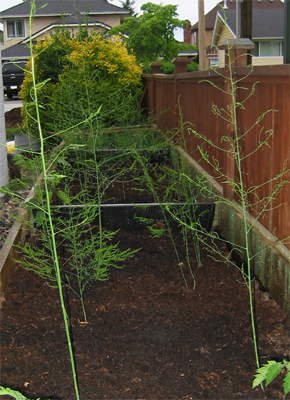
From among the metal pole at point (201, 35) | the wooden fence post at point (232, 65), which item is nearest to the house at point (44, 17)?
the metal pole at point (201, 35)

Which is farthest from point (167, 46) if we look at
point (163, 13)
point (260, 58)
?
point (260, 58)

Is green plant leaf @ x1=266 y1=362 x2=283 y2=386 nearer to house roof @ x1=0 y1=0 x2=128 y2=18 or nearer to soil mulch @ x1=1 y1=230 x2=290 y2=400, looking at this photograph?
soil mulch @ x1=1 y1=230 x2=290 y2=400

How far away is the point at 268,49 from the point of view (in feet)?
145

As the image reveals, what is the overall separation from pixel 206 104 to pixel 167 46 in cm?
2688

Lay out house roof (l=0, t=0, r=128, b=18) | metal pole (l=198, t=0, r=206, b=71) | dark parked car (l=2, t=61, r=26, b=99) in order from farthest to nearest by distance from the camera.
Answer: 1. house roof (l=0, t=0, r=128, b=18)
2. dark parked car (l=2, t=61, r=26, b=99)
3. metal pole (l=198, t=0, r=206, b=71)

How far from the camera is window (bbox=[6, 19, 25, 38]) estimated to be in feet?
155

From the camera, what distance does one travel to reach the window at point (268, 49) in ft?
145

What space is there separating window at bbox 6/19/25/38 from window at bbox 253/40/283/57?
21978mm

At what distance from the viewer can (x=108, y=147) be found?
7.25m

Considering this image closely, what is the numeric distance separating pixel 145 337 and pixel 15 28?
160ft

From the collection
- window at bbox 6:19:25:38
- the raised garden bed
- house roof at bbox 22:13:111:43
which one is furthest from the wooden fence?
window at bbox 6:19:25:38

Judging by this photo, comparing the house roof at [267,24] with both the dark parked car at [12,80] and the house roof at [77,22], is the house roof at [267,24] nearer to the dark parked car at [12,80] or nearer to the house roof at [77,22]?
the house roof at [77,22]

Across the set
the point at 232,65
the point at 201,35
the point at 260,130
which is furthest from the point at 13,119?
the point at 260,130

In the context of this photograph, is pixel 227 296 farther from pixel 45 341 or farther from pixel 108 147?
pixel 108 147
